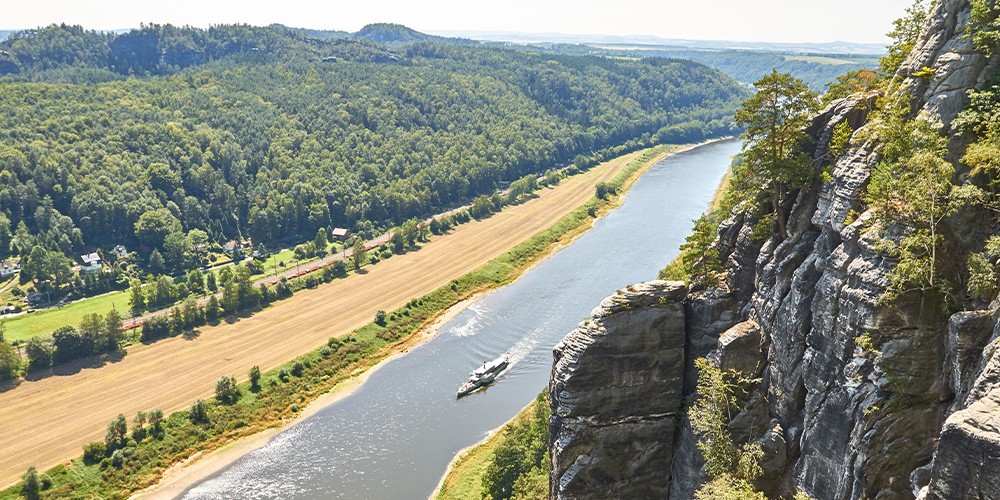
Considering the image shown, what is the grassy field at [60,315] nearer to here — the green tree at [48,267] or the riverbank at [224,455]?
the green tree at [48,267]

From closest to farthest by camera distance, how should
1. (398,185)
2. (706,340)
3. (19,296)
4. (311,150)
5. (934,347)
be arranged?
(934,347) < (706,340) < (19,296) < (398,185) < (311,150)

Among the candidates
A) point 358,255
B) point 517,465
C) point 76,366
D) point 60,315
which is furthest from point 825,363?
point 60,315

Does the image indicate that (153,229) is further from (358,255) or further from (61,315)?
(358,255)

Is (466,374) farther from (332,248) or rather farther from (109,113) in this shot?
(109,113)

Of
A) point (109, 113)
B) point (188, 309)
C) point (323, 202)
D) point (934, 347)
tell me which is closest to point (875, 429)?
point (934, 347)

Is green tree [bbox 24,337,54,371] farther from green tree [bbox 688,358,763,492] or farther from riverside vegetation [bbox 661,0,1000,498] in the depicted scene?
riverside vegetation [bbox 661,0,1000,498]

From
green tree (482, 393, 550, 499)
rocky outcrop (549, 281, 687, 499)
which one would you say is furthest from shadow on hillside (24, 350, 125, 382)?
rocky outcrop (549, 281, 687, 499)

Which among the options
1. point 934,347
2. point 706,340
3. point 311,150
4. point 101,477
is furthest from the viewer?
point 311,150
